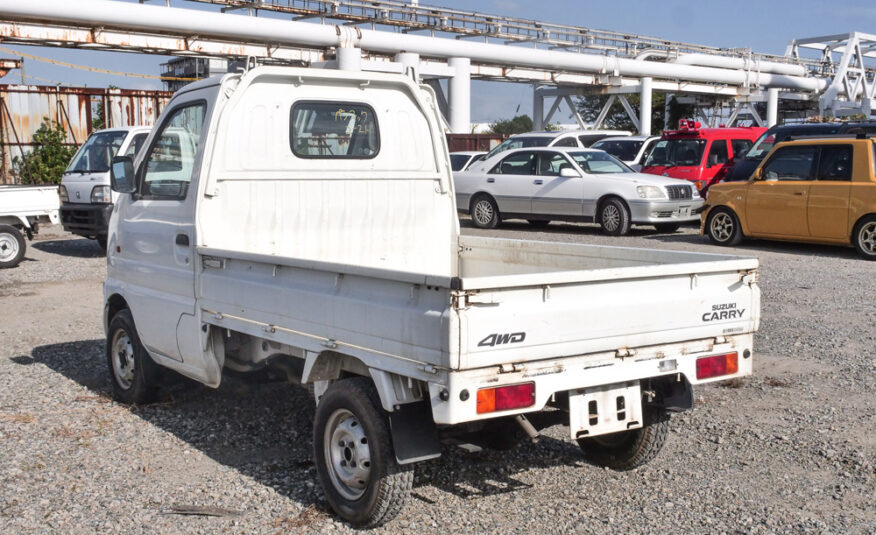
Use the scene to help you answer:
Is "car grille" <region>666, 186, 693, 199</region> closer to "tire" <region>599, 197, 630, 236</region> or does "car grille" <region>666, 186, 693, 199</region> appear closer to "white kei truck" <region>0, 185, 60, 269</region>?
"tire" <region>599, 197, 630, 236</region>

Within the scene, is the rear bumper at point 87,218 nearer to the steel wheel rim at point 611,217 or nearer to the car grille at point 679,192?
the steel wheel rim at point 611,217

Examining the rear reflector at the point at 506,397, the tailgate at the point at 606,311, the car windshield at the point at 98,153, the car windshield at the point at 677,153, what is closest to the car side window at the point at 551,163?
the car windshield at the point at 677,153

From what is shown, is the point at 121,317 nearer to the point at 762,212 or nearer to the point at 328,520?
the point at 328,520

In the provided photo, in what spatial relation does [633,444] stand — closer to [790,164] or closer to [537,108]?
[790,164]

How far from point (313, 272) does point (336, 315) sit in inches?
11.8

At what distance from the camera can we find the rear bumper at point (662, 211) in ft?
55.6

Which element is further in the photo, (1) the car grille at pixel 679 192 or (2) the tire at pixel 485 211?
(2) the tire at pixel 485 211

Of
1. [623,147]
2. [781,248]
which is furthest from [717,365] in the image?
[623,147]

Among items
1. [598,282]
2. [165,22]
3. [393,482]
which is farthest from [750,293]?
[165,22]

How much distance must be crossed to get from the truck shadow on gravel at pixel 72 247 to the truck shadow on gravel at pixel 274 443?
8825mm

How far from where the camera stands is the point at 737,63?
45.8 m

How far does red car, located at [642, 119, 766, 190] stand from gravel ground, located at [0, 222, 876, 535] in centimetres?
1184

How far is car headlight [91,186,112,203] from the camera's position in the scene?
14812mm

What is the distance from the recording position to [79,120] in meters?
24.9
